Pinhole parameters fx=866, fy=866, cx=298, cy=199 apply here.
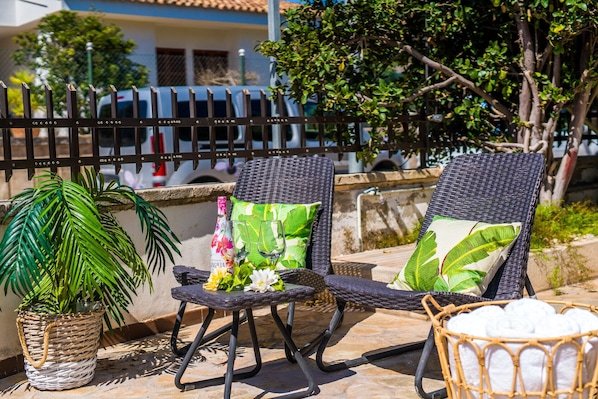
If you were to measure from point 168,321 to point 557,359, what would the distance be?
123 inches

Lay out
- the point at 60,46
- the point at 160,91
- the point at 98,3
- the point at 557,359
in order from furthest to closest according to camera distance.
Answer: the point at 98,3 < the point at 60,46 < the point at 160,91 < the point at 557,359

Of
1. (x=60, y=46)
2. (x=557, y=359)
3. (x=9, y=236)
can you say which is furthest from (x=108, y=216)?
(x=60, y=46)

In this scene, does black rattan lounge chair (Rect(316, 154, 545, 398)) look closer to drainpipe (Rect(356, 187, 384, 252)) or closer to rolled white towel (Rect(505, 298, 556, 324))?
rolled white towel (Rect(505, 298, 556, 324))

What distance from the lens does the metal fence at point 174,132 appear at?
454 centimetres

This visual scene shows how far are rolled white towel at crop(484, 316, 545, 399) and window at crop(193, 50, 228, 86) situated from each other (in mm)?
15024

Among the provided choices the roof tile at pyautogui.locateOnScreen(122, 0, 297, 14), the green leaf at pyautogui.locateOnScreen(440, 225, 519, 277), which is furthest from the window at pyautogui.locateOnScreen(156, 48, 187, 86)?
the green leaf at pyautogui.locateOnScreen(440, 225, 519, 277)

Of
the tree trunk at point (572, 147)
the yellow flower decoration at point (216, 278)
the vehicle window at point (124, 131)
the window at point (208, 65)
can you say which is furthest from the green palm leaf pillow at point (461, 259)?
the window at point (208, 65)

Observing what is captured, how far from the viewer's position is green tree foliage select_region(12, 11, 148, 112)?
14.1m

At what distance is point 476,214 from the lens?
423 centimetres

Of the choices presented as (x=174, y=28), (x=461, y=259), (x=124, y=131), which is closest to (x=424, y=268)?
(x=461, y=259)

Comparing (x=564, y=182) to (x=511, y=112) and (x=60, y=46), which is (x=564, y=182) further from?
(x=60, y=46)

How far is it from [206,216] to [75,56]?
999 cm

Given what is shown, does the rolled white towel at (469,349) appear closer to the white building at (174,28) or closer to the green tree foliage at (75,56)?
the green tree foliage at (75,56)

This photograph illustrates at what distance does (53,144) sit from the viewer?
15.5 feet
